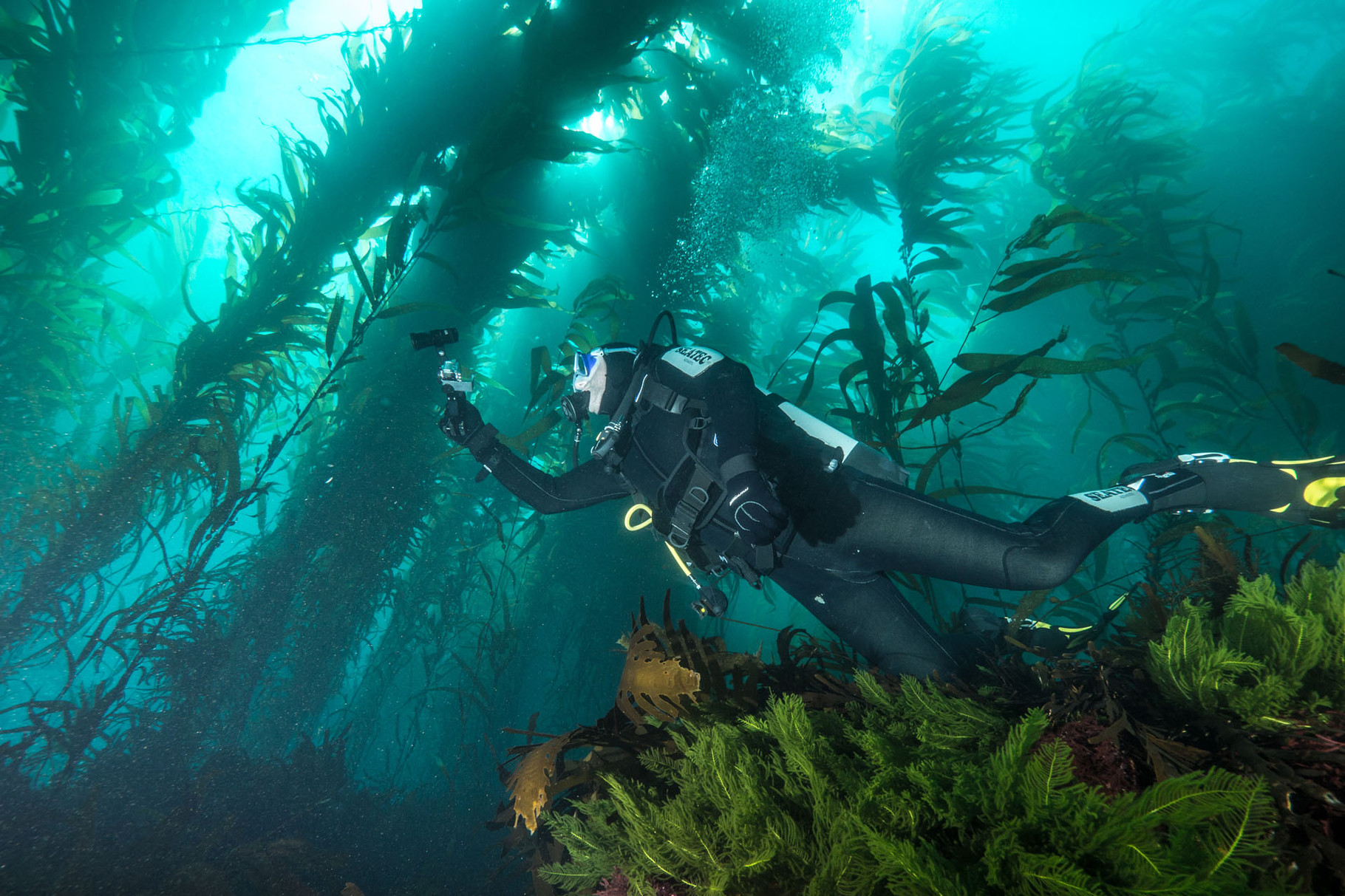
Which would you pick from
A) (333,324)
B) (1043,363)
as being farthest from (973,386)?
(333,324)

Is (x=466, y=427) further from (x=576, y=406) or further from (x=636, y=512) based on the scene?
(x=636, y=512)

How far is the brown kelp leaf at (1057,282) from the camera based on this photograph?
8.62 feet

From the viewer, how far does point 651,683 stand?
1.89 metres

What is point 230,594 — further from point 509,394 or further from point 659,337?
point 659,337

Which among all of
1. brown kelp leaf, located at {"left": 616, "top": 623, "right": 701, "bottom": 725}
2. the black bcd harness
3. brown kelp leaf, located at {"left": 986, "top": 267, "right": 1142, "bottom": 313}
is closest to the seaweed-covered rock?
brown kelp leaf, located at {"left": 616, "top": 623, "right": 701, "bottom": 725}

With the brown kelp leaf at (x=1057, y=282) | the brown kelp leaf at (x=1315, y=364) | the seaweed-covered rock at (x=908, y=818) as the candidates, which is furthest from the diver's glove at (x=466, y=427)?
the brown kelp leaf at (x=1315, y=364)

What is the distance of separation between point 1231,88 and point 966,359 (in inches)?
526

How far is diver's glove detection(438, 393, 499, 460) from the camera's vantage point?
3.02 m

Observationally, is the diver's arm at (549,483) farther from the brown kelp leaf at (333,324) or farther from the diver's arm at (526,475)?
the brown kelp leaf at (333,324)

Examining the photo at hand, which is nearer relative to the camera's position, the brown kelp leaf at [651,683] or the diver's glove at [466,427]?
the brown kelp leaf at [651,683]

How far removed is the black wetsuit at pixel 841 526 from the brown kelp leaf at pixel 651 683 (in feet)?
2.11

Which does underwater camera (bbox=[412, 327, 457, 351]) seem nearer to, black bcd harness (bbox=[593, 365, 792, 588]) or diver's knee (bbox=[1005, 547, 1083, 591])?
black bcd harness (bbox=[593, 365, 792, 588])

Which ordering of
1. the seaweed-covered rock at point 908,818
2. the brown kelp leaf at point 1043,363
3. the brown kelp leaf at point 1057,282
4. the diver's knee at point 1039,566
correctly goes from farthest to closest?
the brown kelp leaf at point 1057,282
the brown kelp leaf at point 1043,363
the diver's knee at point 1039,566
the seaweed-covered rock at point 908,818

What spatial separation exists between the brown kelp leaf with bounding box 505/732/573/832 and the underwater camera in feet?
7.43
